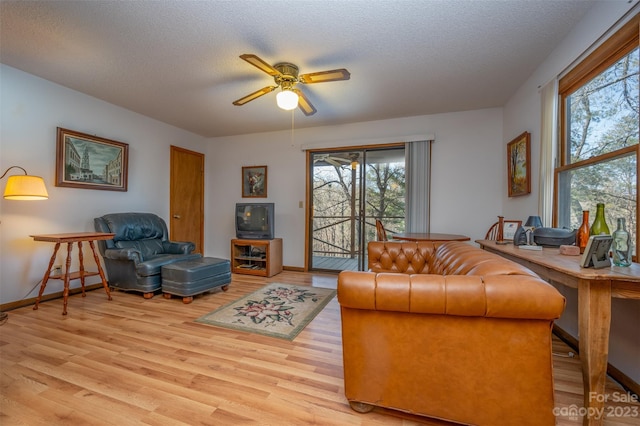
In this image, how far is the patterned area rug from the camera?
235 centimetres

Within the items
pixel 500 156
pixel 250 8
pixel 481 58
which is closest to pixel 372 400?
pixel 250 8

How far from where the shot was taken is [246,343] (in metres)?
2.09

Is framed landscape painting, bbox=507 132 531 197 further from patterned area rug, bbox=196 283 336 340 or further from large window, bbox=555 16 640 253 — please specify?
patterned area rug, bbox=196 283 336 340

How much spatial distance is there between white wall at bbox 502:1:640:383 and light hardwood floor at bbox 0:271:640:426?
22 cm

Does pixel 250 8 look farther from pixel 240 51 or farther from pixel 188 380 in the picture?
pixel 188 380

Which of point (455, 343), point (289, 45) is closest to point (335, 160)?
point (289, 45)

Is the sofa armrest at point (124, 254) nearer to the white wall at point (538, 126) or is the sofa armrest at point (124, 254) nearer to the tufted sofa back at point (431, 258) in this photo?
the tufted sofa back at point (431, 258)

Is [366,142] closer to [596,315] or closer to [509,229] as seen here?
[509,229]

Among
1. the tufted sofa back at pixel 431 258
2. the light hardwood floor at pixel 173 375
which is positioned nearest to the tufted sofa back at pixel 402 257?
the tufted sofa back at pixel 431 258

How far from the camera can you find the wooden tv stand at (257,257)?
428cm

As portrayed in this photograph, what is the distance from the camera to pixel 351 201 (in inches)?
177

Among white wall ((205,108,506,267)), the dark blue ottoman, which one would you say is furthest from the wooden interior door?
the dark blue ottoman

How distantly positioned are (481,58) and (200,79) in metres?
2.92

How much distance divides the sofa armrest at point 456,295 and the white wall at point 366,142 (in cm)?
305
